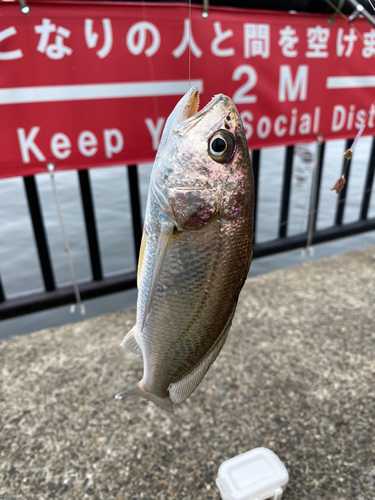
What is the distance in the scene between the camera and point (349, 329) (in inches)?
124

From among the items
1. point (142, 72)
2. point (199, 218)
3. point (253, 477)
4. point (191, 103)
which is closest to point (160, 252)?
point (199, 218)

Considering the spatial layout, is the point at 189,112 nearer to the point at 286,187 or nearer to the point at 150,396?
the point at 150,396

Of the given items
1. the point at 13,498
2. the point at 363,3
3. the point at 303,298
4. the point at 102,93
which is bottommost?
the point at 303,298

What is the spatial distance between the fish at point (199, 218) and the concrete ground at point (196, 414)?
1.27 metres

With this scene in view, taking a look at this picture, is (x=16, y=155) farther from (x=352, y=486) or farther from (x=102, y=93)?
(x=352, y=486)

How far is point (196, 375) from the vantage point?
1.44 m

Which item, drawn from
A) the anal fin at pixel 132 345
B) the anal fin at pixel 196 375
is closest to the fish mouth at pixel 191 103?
the anal fin at pixel 196 375

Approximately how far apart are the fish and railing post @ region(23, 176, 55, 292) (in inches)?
83.2

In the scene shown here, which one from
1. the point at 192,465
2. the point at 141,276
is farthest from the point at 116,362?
the point at 141,276

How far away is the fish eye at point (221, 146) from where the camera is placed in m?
1.21

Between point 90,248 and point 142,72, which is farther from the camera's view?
point 90,248

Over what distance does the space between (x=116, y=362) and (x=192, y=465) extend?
1036 millimetres

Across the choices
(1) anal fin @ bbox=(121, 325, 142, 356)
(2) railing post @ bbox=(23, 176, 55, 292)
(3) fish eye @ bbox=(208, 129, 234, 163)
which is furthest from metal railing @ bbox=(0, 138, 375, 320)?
(3) fish eye @ bbox=(208, 129, 234, 163)

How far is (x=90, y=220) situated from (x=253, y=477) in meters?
2.41
